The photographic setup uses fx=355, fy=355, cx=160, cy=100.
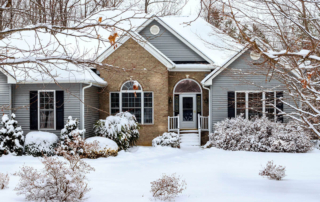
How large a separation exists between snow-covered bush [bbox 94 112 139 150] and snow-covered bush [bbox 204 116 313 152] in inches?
167

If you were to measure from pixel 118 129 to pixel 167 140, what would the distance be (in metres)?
2.70

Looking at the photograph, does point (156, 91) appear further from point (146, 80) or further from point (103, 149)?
point (103, 149)

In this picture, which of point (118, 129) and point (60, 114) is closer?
point (118, 129)

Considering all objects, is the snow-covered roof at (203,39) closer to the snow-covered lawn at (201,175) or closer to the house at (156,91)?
the house at (156,91)

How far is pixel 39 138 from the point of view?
15.7m

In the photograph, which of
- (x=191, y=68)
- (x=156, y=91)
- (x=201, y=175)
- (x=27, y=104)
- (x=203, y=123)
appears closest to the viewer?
(x=201, y=175)

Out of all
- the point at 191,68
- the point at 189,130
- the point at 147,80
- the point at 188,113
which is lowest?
the point at 189,130

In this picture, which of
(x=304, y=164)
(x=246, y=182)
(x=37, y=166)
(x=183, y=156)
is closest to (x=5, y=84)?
(x=37, y=166)

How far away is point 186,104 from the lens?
20.5m

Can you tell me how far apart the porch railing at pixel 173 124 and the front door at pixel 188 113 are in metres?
0.73

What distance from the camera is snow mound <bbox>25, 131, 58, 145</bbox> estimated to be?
15617 mm

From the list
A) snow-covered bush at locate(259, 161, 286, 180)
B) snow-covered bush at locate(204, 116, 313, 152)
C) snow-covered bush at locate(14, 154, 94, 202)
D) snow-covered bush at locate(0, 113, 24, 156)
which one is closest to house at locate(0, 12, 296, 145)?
snow-covered bush at locate(204, 116, 313, 152)

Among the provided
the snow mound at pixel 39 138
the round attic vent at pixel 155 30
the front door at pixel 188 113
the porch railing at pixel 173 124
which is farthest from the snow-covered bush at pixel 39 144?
the round attic vent at pixel 155 30

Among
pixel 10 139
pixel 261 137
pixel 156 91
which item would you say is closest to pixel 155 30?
pixel 156 91
